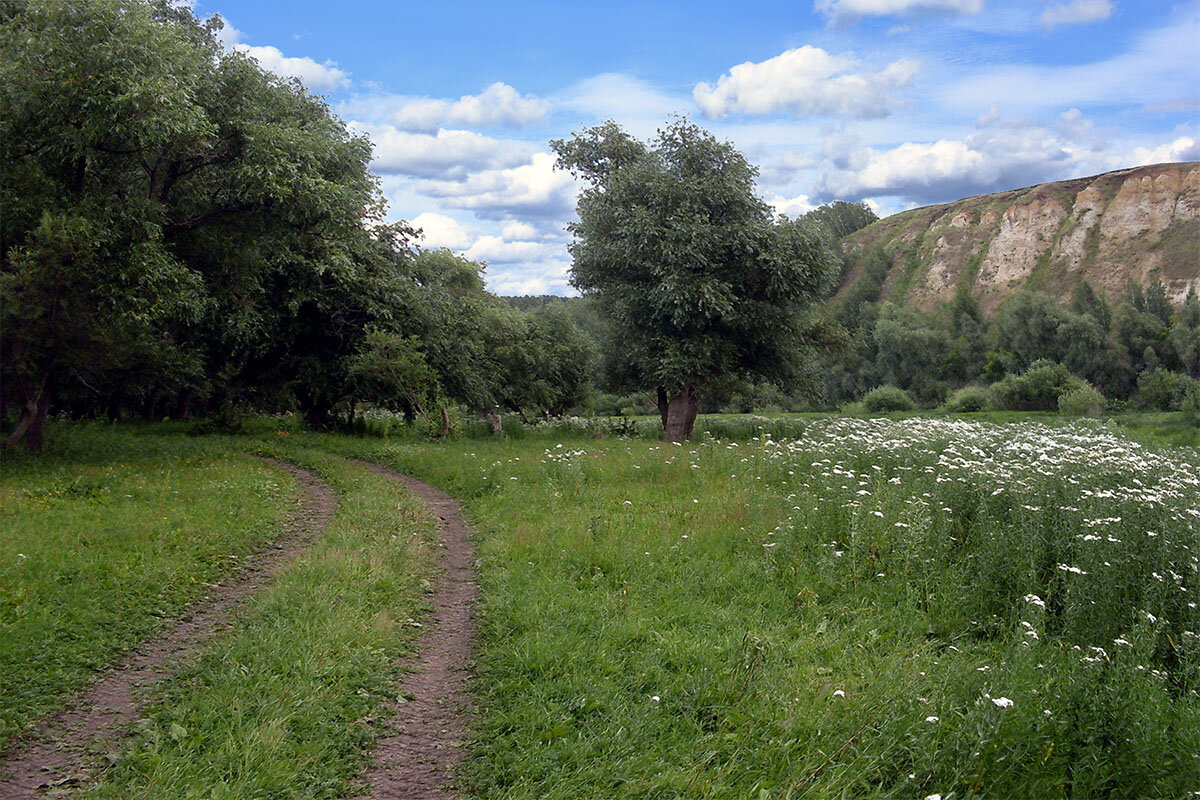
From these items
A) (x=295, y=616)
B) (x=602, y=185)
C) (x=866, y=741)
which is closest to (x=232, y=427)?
(x=602, y=185)

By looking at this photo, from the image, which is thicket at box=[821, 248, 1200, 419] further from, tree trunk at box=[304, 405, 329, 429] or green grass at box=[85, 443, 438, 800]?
green grass at box=[85, 443, 438, 800]

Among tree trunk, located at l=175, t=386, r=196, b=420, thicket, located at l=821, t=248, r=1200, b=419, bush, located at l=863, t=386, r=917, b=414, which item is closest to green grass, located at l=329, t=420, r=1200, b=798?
tree trunk, located at l=175, t=386, r=196, b=420

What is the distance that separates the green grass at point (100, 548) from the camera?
627 cm

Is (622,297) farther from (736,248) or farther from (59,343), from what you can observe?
(59,343)

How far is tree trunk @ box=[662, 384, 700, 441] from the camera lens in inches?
1083

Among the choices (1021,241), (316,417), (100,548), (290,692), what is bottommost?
(290,692)

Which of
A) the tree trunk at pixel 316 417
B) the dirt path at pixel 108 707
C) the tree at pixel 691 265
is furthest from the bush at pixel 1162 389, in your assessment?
the dirt path at pixel 108 707

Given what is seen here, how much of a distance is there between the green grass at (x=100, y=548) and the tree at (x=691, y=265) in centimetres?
1395

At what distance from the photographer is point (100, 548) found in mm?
9078

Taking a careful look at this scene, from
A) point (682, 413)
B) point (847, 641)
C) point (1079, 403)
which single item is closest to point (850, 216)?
point (1079, 403)

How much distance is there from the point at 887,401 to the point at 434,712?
197 ft

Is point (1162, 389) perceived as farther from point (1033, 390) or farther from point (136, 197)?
point (136, 197)

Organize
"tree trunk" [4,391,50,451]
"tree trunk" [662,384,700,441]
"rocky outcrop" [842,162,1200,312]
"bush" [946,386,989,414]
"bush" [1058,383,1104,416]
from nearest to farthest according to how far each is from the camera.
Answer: "tree trunk" [4,391,50,451]
"tree trunk" [662,384,700,441]
"bush" [1058,383,1104,416]
"bush" [946,386,989,414]
"rocky outcrop" [842,162,1200,312]

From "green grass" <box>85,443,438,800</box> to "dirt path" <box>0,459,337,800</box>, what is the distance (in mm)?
243
